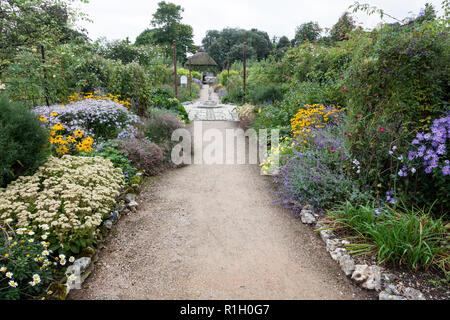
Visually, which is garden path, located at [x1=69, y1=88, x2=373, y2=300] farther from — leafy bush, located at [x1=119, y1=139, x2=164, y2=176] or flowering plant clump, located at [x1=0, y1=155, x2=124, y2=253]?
leafy bush, located at [x1=119, y1=139, x2=164, y2=176]

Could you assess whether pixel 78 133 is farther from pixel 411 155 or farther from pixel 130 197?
pixel 411 155

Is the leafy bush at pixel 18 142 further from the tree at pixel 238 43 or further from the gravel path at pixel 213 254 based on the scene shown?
the tree at pixel 238 43

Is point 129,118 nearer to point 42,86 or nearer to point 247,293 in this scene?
point 42,86

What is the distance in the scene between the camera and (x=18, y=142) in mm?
3119

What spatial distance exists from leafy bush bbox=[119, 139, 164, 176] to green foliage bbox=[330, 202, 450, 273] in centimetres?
Answer: 375

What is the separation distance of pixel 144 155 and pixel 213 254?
282 centimetres

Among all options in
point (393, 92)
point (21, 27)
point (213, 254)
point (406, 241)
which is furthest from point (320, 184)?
point (21, 27)

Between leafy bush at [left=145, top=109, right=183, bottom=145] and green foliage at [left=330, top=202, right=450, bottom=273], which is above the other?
leafy bush at [left=145, top=109, right=183, bottom=145]

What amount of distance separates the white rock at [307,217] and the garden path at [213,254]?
95 mm

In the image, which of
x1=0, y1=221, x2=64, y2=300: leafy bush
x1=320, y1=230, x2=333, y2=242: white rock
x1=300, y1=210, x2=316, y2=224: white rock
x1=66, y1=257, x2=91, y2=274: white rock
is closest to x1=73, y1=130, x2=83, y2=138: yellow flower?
x1=0, y1=221, x2=64, y2=300: leafy bush

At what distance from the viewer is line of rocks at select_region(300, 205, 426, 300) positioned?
7.39 feet

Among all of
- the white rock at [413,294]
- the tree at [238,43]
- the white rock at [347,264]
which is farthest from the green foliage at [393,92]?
the tree at [238,43]
